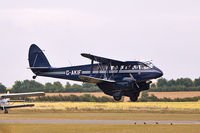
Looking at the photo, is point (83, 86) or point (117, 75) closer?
point (117, 75)

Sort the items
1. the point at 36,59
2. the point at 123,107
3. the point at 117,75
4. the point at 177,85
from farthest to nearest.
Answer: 1. the point at 177,85
2. the point at 36,59
3. the point at 123,107
4. the point at 117,75

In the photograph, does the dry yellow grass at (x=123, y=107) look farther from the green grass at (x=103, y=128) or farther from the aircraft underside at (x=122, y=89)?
the green grass at (x=103, y=128)

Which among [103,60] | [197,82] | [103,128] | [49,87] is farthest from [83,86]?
[103,128]

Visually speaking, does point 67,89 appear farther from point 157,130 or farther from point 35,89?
point 157,130

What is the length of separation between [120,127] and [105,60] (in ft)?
81.3

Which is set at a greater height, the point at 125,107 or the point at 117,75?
the point at 117,75

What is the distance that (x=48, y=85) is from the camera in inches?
4262

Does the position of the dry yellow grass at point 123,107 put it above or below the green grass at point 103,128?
above

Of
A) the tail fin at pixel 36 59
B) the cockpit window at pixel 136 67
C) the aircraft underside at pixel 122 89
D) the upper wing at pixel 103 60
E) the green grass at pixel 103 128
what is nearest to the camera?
the green grass at pixel 103 128

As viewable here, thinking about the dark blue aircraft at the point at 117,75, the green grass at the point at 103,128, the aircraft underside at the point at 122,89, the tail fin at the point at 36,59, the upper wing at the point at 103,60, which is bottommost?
the green grass at the point at 103,128

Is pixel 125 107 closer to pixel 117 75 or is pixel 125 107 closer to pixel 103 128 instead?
pixel 117 75

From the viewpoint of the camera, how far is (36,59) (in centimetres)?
7025

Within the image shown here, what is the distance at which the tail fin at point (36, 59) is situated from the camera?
70.0 meters

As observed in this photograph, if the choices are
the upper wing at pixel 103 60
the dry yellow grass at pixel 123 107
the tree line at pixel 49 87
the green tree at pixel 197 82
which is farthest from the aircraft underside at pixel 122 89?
the green tree at pixel 197 82
